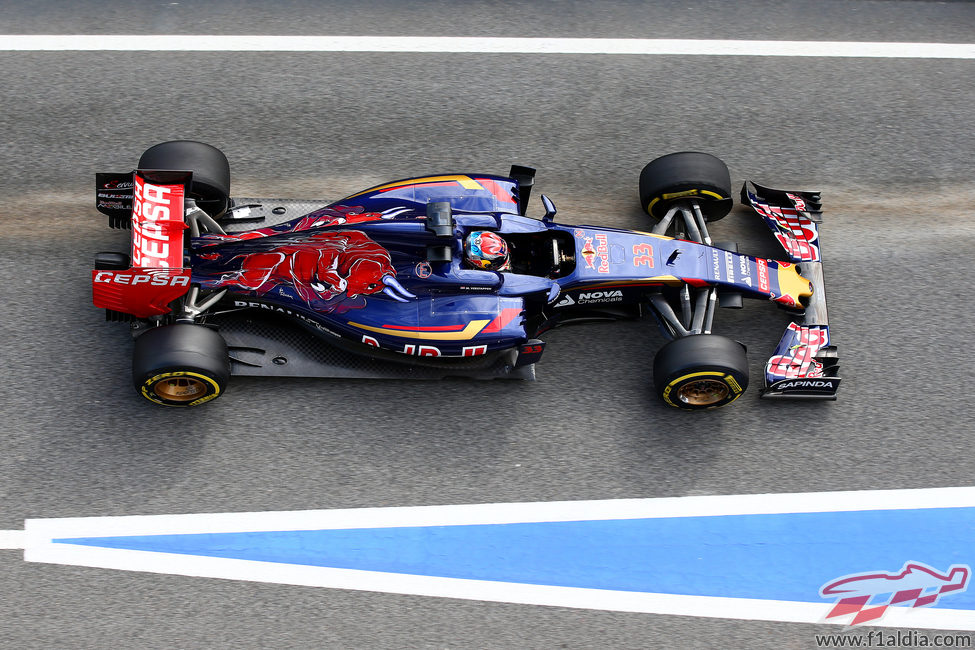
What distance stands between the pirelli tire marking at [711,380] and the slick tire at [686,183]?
1.77m

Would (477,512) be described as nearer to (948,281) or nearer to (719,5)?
(948,281)

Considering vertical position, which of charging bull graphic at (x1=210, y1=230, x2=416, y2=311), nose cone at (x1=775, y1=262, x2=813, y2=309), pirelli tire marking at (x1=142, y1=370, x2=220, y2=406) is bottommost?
pirelli tire marking at (x1=142, y1=370, x2=220, y2=406)

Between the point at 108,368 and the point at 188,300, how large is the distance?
1.10 metres

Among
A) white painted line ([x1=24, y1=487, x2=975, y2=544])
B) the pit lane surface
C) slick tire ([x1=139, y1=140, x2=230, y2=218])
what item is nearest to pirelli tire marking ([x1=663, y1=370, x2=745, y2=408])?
the pit lane surface

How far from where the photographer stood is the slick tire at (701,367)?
687cm

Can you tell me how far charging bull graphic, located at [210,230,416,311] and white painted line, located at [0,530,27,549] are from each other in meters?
2.45

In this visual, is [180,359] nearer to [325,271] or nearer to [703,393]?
[325,271]

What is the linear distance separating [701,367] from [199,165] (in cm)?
441

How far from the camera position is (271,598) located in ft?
22.2

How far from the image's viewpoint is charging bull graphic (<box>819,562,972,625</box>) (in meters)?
7.04

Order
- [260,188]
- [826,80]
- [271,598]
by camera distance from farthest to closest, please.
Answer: [826,80], [260,188], [271,598]

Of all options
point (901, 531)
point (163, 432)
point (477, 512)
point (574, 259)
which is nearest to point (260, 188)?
point (163, 432)

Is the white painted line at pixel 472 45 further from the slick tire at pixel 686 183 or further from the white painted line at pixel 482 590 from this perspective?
the white painted line at pixel 482 590

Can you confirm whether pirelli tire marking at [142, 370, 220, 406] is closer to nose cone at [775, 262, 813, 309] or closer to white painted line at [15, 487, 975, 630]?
white painted line at [15, 487, 975, 630]
